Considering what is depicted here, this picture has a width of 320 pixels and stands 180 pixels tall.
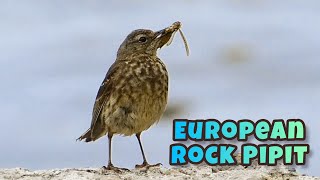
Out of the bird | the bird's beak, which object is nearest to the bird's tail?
the bird

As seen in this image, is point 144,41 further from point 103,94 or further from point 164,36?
point 103,94

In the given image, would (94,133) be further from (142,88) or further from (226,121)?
(226,121)

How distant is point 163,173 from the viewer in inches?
274

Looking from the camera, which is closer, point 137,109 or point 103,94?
point 137,109

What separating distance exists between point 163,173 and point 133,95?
2.95ft

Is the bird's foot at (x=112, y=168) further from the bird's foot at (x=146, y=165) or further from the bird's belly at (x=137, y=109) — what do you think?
the bird's belly at (x=137, y=109)

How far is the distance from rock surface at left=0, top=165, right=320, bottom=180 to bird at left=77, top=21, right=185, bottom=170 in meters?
0.24

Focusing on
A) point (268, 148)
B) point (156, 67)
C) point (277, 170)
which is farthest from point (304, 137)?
point (156, 67)

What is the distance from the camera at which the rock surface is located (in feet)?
21.9

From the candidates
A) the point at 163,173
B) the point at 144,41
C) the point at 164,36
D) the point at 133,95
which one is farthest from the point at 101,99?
the point at 163,173

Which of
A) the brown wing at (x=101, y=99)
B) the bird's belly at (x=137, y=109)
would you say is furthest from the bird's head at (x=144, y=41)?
the bird's belly at (x=137, y=109)

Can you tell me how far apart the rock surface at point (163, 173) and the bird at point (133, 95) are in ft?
0.80

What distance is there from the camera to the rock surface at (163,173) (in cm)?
669

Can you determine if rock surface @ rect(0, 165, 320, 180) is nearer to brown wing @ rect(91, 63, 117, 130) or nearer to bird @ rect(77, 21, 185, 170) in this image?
bird @ rect(77, 21, 185, 170)
